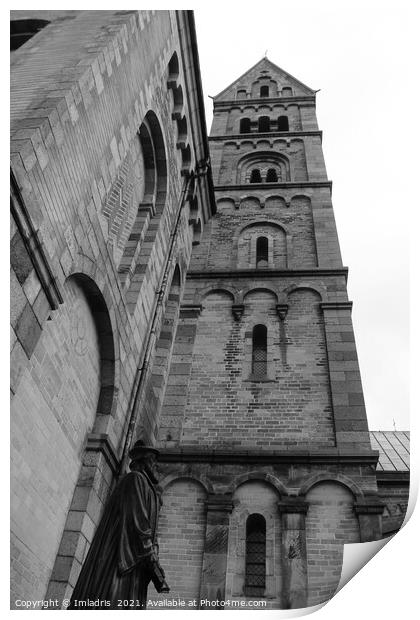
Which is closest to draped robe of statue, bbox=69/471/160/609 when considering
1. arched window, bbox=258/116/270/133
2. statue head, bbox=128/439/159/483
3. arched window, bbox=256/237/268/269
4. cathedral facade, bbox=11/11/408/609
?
statue head, bbox=128/439/159/483

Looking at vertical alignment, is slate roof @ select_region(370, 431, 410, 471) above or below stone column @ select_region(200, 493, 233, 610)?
above

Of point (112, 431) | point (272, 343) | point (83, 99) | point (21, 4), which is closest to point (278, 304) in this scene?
point (272, 343)

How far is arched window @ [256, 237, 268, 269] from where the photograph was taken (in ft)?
52.1

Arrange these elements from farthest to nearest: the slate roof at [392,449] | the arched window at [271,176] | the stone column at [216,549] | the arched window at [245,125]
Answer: the arched window at [245,125] → the arched window at [271,176] → the slate roof at [392,449] → the stone column at [216,549]

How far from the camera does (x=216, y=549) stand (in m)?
9.40

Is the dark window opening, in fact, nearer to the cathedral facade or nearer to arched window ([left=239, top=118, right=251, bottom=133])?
the cathedral facade

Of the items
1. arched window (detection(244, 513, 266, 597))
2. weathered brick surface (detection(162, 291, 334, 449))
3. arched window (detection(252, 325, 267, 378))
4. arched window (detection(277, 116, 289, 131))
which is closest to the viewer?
arched window (detection(244, 513, 266, 597))

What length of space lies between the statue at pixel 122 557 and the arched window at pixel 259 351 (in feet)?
21.0

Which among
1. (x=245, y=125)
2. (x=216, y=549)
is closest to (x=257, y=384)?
(x=216, y=549)

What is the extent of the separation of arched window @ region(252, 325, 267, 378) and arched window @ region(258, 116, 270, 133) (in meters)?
13.3

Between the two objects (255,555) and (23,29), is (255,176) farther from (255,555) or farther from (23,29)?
(255,555)

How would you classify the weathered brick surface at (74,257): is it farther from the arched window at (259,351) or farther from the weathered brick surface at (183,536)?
the arched window at (259,351)

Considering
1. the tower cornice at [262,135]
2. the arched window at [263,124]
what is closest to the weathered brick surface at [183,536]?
the tower cornice at [262,135]

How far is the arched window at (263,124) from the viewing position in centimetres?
2400
